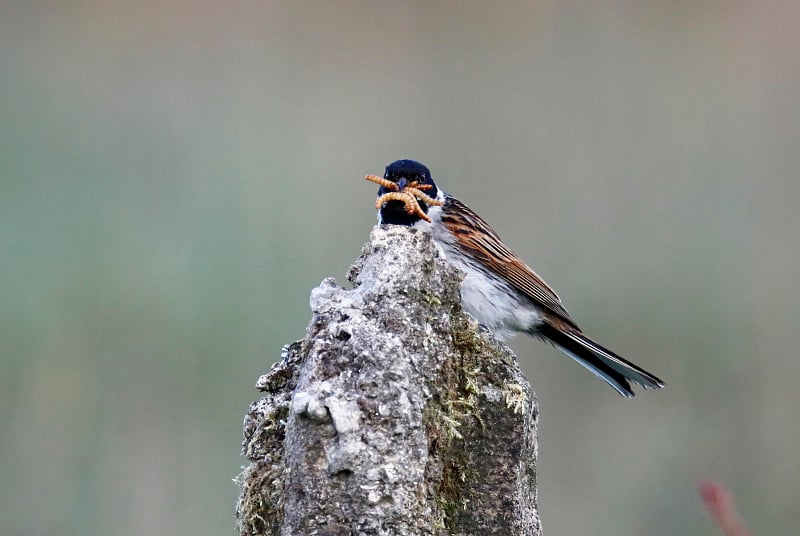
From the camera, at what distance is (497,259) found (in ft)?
16.2

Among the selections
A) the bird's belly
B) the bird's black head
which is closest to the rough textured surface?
the bird's black head

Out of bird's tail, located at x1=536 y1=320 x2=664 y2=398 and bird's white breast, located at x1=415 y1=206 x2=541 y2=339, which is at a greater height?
bird's white breast, located at x1=415 y1=206 x2=541 y2=339

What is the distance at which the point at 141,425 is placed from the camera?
620 cm

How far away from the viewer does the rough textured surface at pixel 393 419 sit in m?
2.32

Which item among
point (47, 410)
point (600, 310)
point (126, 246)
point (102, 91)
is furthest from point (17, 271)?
point (600, 310)

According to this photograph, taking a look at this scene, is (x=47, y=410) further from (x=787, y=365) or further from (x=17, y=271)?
(x=787, y=365)

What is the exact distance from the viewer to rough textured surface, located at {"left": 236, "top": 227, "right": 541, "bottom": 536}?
232 centimetres

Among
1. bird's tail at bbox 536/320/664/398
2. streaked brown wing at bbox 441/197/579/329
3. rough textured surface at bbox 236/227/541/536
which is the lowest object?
rough textured surface at bbox 236/227/541/536

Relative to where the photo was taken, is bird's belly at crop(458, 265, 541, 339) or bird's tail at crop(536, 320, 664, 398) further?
bird's belly at crop(458, 265, 541, 339)

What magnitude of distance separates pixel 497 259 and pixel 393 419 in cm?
262

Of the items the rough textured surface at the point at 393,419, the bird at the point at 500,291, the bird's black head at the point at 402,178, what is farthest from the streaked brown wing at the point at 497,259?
the rough textured surface at the point at 393,419

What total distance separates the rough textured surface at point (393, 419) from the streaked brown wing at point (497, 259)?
7.04 feet

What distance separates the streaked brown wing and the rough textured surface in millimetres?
2146

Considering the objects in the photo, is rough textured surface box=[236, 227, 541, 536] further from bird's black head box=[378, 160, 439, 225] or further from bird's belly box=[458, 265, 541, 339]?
bird's belly box=[458, 265, 541, 339]
